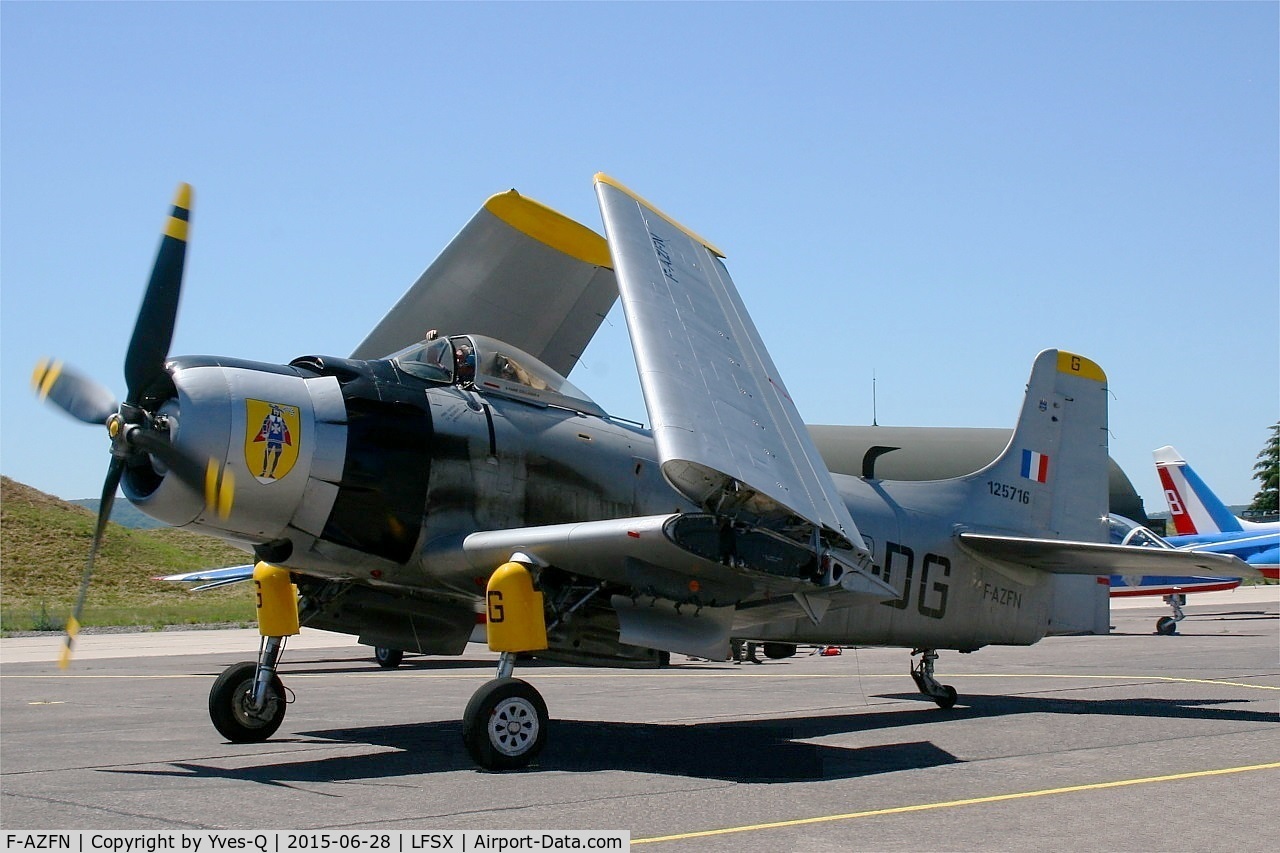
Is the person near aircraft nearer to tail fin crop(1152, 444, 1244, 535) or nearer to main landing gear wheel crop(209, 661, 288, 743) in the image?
main landing gear wheel crop(209, 661, 288, 743)

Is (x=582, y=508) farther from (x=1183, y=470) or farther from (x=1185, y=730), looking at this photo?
(x=1183, y=470)

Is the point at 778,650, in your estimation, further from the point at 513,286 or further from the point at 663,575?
the point at 513,286

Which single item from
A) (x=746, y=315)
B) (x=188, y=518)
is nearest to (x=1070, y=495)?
(x=746, y=315)

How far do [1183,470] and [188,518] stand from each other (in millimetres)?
37001

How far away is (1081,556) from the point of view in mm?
13180

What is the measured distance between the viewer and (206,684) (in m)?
18.0

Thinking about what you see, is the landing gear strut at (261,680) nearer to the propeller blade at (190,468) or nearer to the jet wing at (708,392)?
the propeller blade at (190,468)

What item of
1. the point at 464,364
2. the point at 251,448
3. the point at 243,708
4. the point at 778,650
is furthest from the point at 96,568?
the point at 251,448

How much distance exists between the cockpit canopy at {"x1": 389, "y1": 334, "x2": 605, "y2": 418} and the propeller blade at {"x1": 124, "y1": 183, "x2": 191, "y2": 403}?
1903 mm

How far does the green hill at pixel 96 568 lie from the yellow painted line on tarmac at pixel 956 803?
3253 cm

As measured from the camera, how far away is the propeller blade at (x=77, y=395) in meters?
9.35

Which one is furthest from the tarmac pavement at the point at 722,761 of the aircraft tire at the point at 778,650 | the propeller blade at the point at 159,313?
the propeller blade at the point at 159,313

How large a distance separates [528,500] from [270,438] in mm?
2224

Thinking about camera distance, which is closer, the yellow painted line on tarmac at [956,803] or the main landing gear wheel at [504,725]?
the yellow painted line on tarmac at [956,803]
